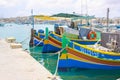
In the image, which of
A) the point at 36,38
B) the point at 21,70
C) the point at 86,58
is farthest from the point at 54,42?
the point at 21,70

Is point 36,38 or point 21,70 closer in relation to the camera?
point 21,70

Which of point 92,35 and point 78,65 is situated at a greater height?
point 92,35

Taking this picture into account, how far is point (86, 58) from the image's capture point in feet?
50.9

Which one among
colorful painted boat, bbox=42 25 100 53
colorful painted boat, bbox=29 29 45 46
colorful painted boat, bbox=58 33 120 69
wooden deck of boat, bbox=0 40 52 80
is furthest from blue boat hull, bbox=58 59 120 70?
colorful painted boat, bbox=29 29 45 46

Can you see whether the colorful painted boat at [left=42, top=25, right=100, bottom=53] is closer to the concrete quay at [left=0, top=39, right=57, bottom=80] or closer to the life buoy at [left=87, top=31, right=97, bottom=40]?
the life buoy at [left=87, top=31, right=97, bottom=40]

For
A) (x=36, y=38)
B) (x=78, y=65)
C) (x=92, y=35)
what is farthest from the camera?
(x=36, y=38)

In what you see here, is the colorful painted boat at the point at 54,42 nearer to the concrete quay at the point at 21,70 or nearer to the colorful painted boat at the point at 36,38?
the colorful painted boat at the point at 36,38

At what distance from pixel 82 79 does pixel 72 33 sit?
1065 cm

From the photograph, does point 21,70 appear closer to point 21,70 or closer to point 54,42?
point 21,70

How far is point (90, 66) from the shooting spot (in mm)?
15688

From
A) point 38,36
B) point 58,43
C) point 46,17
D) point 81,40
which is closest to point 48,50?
point 58,43

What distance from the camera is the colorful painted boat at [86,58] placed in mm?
15297

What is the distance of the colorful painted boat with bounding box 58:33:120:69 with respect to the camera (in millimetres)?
15297

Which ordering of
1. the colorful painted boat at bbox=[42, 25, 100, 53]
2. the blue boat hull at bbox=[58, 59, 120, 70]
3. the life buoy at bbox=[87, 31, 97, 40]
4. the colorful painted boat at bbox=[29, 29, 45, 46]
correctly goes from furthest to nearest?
the colorful painted boat at bbox=[29, 29, 45, 46]
the life buoy at bbox=[87, 31, 97, 40]
the colorful painted boat at bbox=[42, 25, 100, 53]
the blue boat hull at bbox=[58, 59, 120, 70]
